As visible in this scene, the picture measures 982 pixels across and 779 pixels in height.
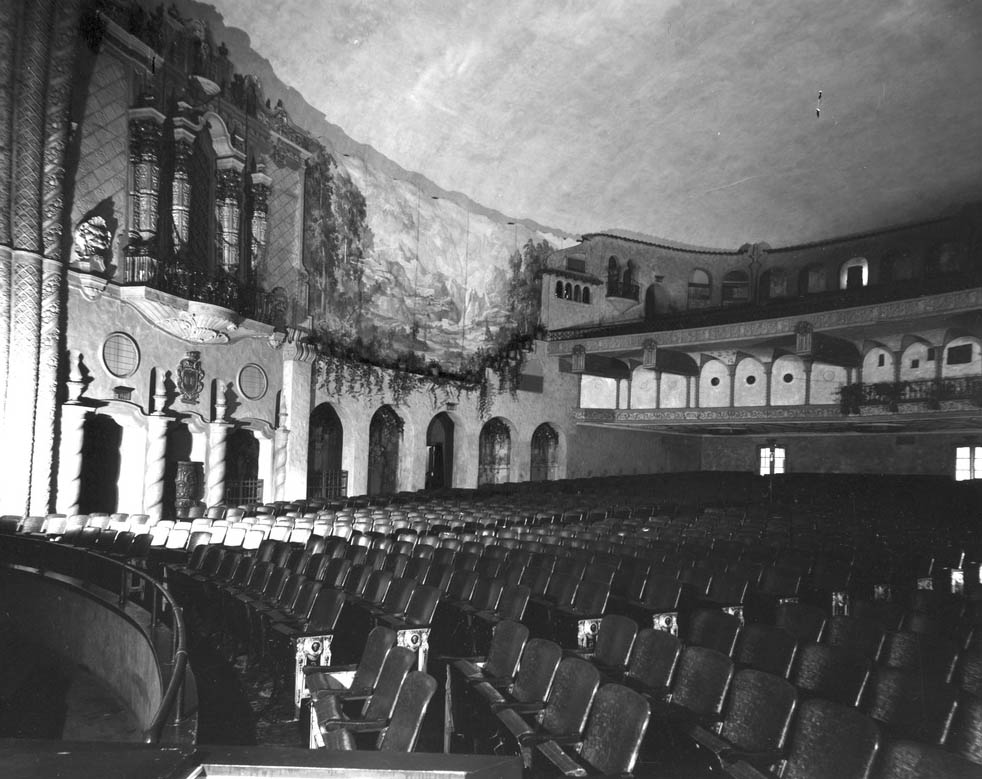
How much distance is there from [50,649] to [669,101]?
82.0 ft

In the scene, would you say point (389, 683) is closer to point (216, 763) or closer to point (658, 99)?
point (216, 763)

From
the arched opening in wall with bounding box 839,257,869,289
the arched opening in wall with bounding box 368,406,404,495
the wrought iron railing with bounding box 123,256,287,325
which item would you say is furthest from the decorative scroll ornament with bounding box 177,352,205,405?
the arched opening in wall with bounding box 839,257,869,289

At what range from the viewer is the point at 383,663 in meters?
4.06

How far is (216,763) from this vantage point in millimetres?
1808

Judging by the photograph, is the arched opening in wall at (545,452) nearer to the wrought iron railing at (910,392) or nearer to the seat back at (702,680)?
the wrought iron railing at (910,392)

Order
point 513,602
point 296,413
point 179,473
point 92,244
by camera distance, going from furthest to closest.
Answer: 1. point 296,413
2. point 179,473
3. point 92,244
4. point 513,602

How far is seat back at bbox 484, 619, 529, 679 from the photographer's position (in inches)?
177

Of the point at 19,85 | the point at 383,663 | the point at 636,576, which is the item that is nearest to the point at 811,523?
the point at 636,576

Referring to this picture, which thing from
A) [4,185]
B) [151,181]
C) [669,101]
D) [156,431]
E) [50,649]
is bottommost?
[50,649]

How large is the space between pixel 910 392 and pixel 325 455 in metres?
17.0

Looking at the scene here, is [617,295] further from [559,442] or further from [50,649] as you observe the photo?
[50,649]

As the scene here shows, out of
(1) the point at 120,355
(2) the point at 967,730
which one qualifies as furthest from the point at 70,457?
(2) the point at 967,730

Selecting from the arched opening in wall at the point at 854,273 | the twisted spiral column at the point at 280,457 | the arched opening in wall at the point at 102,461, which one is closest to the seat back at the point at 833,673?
the arched opening in wall at the point at 102,461

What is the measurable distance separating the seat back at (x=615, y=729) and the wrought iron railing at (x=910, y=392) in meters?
19.2
